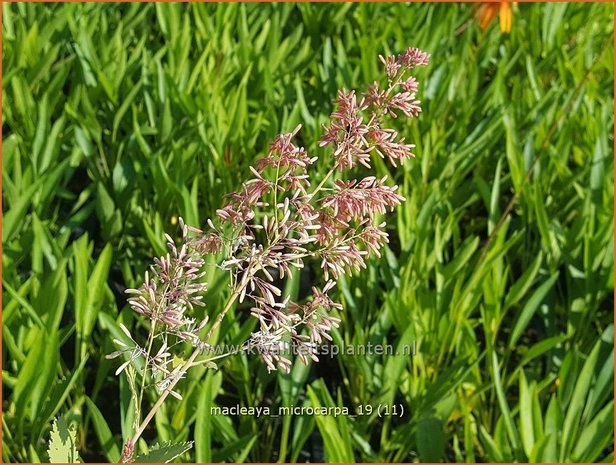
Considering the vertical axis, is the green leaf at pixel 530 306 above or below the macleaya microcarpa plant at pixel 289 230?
below

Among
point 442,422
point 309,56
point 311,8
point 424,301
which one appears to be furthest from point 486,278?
point 311,8

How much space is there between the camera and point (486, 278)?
4.30 ft

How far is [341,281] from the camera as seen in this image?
127cm

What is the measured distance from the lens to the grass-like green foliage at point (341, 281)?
1.13 meters

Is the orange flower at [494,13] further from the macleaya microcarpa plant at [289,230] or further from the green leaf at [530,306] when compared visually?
the macleaya microcarpa plant at [289,230]

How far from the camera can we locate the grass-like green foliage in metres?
1.13

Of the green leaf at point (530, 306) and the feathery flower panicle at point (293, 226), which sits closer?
the feathery flower panicle at point (293, 226)

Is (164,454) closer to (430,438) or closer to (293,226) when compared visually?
(293,226)

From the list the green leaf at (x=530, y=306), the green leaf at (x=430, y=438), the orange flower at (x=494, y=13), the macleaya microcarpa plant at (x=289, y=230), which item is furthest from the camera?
the orange flower at (x=494, y=13)

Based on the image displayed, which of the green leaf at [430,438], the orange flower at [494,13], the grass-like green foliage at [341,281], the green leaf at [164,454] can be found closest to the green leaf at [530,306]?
the grass-like green foliage at [341,281]

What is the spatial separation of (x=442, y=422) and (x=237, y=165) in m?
0.69

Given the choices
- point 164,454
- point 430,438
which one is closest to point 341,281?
point 430,438

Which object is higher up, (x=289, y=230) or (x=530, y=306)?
(x=289, y=230)

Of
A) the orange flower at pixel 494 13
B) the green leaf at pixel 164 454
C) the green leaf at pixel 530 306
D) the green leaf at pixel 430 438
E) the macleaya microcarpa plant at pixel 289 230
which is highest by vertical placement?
the orange flower at pixel 494 13
